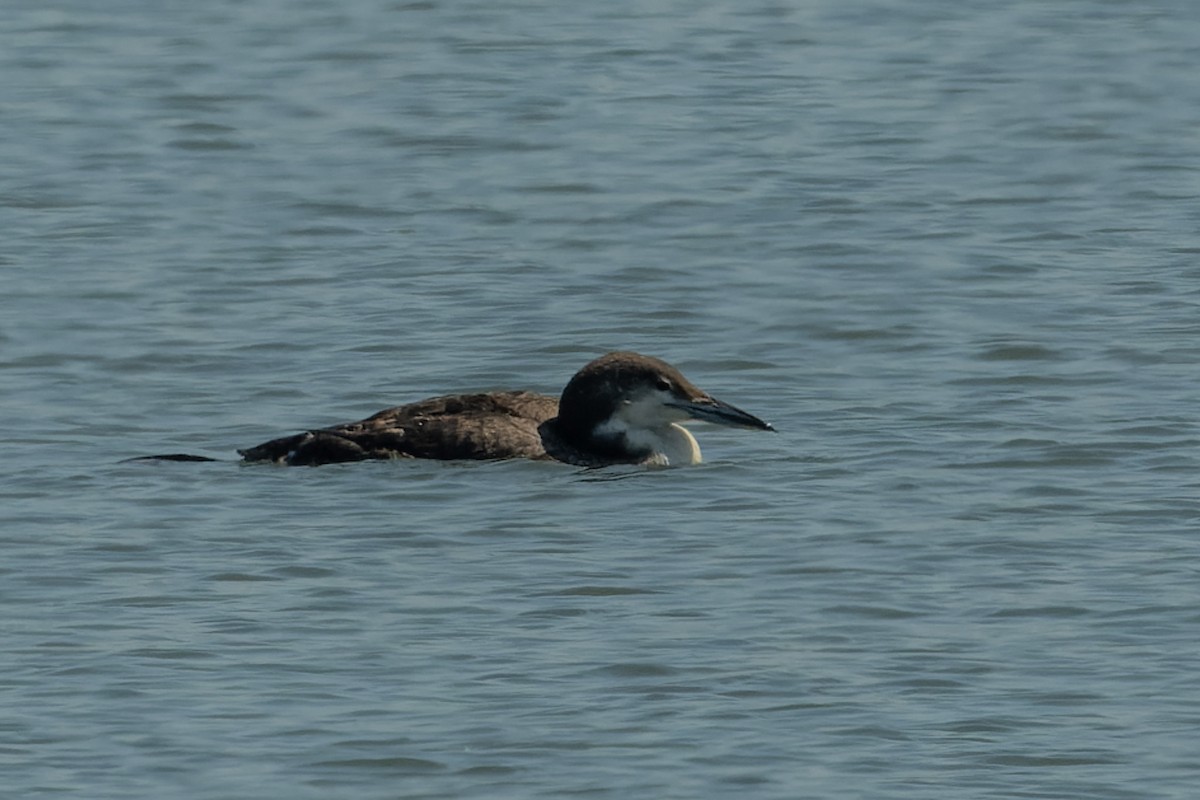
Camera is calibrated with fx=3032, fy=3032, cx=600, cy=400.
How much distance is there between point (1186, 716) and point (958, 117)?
12.9m

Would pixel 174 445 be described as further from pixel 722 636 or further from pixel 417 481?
pixel 722 636

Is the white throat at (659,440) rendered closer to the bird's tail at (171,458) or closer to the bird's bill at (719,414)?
the bird's bill at (719,414)

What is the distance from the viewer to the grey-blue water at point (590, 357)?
30.5 feet

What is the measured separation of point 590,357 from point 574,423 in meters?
1.72

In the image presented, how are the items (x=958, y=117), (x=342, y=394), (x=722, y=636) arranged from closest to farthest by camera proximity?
(x=722, y=636)
(x=342, y=394)
(x=958, y=117)

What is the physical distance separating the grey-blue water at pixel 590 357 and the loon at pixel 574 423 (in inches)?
5.8

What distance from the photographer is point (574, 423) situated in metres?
13.5

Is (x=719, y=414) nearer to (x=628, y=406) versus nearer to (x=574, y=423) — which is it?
(x=628, y=406)

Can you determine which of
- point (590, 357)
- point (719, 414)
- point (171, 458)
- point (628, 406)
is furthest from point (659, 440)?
point (171, 458)

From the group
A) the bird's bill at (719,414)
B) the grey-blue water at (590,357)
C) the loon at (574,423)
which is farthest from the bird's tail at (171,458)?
the bird's bill at (719,414)

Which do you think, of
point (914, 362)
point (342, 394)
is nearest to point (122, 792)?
point (342, 394)

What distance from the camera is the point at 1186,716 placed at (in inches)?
364

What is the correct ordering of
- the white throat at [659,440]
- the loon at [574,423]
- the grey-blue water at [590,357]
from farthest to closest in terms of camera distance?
1. the white throat at [659,440]
2. the loon at [574,423]
3. the grey-blue water at [590,357]

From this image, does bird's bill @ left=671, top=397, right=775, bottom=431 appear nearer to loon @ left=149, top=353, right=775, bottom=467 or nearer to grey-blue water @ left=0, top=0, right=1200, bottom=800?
loon @ left=149, top=353, right=775, bottom=467
